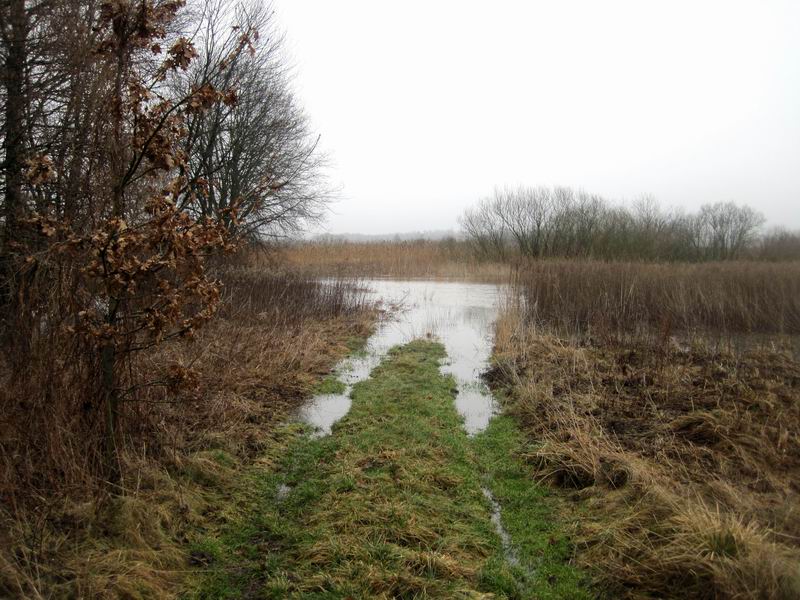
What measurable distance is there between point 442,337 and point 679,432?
6.85 metres

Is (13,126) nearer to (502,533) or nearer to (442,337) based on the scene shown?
(502,533)

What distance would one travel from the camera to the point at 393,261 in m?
28.0

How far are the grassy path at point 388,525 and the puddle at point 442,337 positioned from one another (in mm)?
781

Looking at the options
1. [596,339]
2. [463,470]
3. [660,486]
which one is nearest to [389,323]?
[596,339]

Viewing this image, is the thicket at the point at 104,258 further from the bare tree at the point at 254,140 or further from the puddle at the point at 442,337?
the bare tree at the point at 254,140

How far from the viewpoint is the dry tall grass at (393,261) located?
25672mm

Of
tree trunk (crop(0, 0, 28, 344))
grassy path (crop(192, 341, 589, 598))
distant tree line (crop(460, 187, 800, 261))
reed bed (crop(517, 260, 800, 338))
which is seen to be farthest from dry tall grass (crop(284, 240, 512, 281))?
grassy path (crop(192, 341, 589, 598))

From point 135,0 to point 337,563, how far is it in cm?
379

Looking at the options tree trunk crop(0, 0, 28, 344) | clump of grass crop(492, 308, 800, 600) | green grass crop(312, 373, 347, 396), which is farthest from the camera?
green grass crop(312, 373, 347, 396)

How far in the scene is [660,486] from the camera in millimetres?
3805

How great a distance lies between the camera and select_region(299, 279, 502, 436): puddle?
21.5 ft

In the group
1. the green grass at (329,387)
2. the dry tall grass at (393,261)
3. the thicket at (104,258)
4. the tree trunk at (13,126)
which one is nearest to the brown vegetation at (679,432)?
the green grass at (329,387)

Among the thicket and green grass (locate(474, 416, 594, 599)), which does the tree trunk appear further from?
green grass (locate(474, 416, 594, 599))

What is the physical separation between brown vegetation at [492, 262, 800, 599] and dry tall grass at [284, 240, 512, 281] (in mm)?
14420
